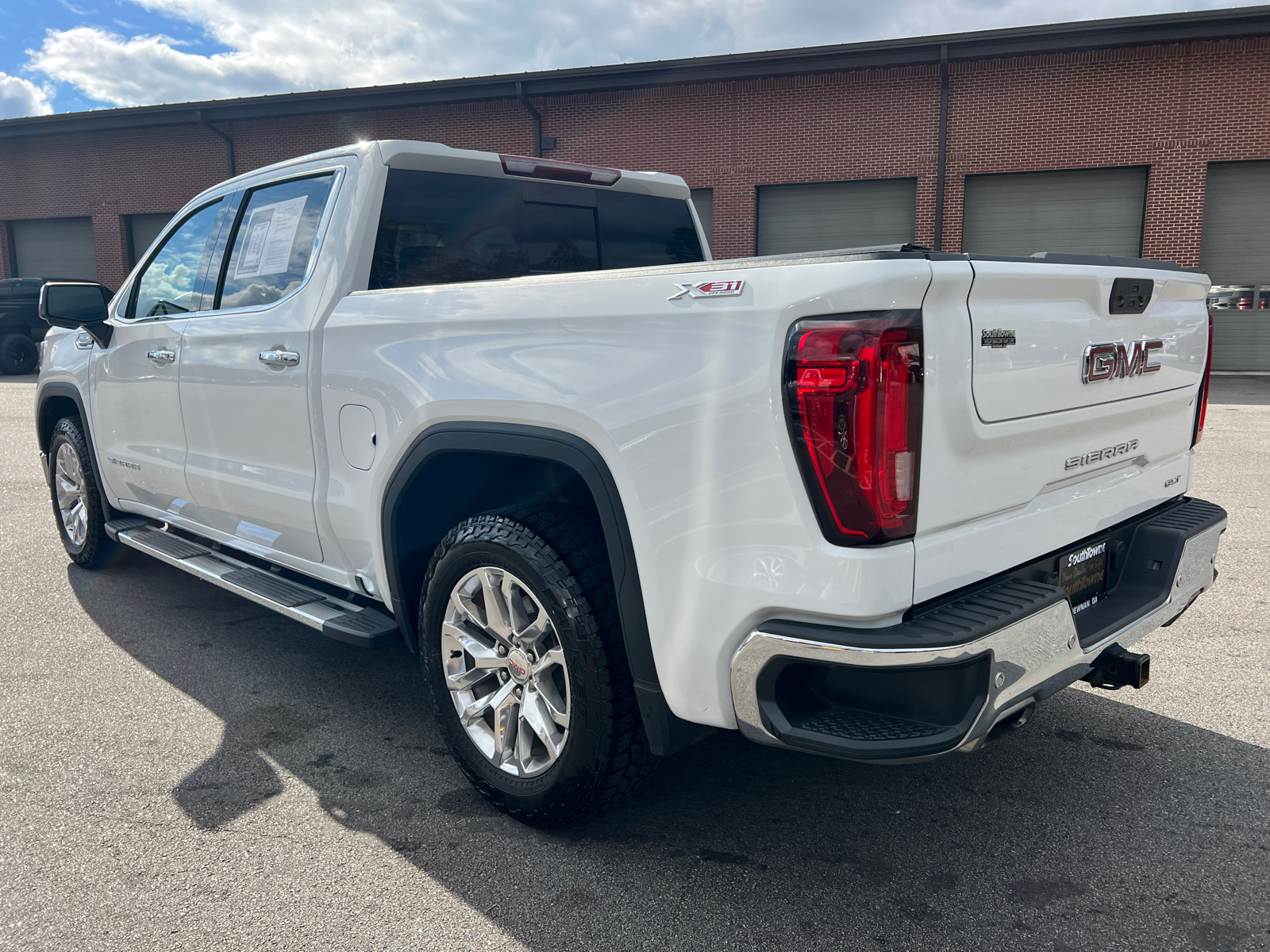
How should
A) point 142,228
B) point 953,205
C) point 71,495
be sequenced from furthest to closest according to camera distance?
point 142,228
point 953,205
point 71,495

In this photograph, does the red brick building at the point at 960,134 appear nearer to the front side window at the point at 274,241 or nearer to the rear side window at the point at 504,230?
the rear side window at the point at 504,230

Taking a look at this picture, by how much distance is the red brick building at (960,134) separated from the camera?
17.8 meters

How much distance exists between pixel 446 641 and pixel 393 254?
143 centimetres

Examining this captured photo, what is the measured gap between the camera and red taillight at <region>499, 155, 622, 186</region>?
3.78 m

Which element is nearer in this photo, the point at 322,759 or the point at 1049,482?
the point at 1049,482

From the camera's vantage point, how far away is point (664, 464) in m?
2.19

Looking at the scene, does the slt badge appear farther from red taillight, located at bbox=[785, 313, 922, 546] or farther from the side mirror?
the side mirror

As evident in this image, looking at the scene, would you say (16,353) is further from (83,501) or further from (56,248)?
(83,501)

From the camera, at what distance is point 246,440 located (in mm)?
3662

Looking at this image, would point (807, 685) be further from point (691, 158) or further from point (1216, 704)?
point (691, 158)

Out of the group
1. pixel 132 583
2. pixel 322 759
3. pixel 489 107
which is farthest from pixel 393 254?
pixel 489 107

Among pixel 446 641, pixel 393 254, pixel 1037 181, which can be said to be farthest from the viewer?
pixel 1037 181

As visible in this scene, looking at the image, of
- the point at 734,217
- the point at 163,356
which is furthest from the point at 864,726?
the point at 734,217

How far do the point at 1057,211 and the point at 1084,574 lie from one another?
1835 centimetres
